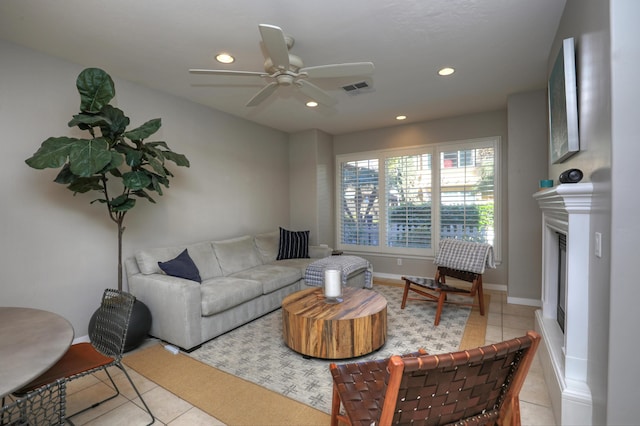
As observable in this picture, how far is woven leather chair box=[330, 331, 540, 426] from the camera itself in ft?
2.87

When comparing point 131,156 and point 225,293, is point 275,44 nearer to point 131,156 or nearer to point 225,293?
point 131,156

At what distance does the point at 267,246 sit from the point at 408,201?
8.07ft

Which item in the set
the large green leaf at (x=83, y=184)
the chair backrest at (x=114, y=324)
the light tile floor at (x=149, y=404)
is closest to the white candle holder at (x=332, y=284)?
the light tile floor at (x=149, y=404)

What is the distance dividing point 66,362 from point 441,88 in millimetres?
4163

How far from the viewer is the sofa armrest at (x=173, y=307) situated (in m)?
2.76

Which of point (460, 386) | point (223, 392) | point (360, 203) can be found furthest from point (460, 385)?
point (360, 203)

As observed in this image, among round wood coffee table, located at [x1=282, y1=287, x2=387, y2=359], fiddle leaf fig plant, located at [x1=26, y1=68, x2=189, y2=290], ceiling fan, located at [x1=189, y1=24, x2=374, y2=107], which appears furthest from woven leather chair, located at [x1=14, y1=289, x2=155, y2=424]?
ceiling fan, located at [x1=189, y1=24, x2=374, y2=107]

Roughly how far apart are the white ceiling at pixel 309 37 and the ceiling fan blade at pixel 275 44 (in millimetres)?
376

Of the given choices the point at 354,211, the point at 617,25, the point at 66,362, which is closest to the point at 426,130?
the point at 354,211

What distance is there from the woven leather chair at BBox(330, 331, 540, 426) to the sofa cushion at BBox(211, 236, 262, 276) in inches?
127

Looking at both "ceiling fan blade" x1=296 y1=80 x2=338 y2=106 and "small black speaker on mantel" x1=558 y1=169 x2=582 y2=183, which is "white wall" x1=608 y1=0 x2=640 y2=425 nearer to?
"small black speaker on mantel" x1=558 y1=169 x2=582 y2=183

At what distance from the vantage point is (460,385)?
3.15ft

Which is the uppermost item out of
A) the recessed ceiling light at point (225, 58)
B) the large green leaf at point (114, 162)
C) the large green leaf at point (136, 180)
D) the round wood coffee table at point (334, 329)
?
the recessed ceiling light at point (225, 58)

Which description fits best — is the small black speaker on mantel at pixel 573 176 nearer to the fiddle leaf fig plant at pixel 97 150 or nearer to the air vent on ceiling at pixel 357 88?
the air vent on ceiling at pixel 357 88
